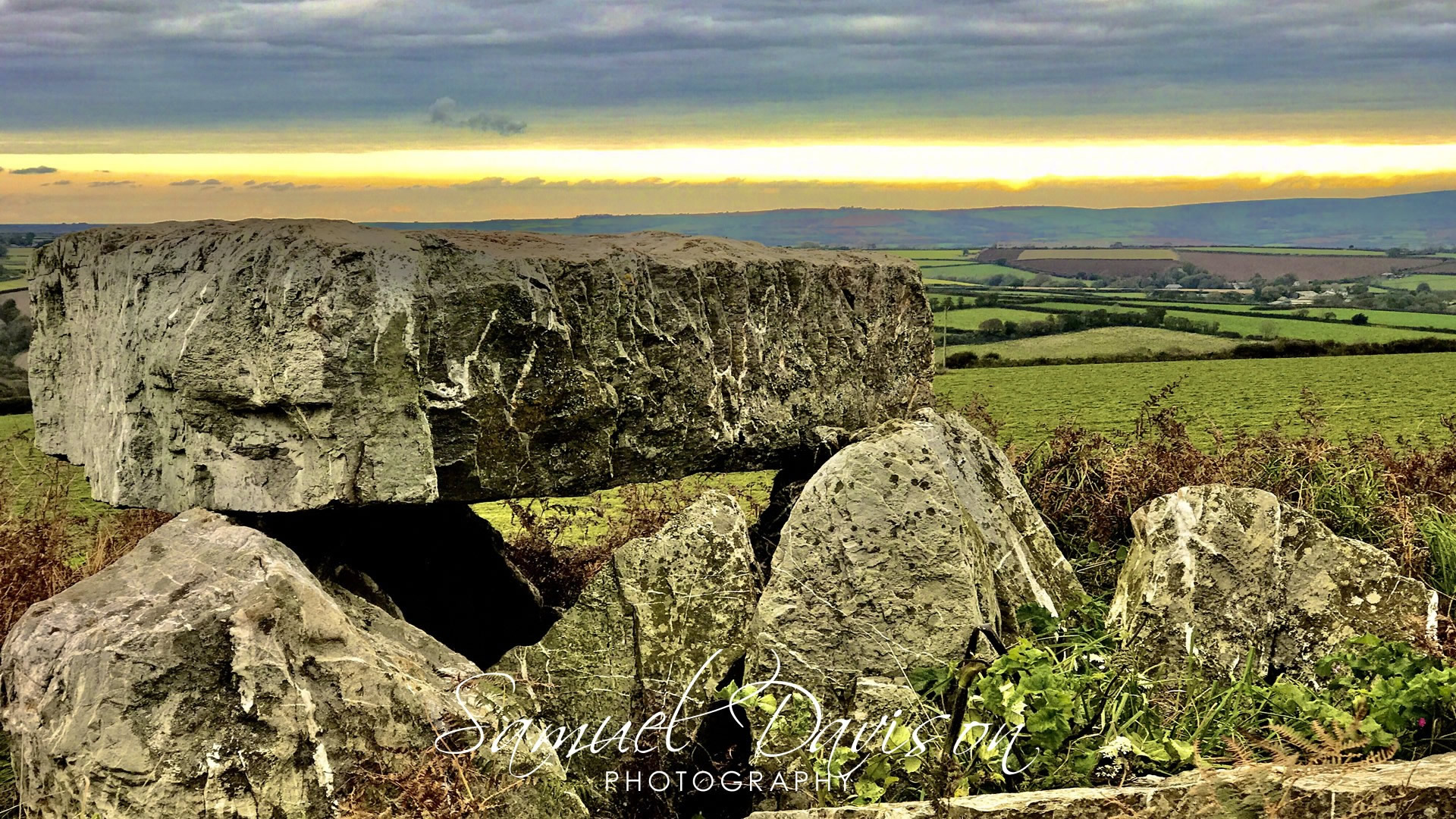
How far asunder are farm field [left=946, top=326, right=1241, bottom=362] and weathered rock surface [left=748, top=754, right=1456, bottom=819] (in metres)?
9.44

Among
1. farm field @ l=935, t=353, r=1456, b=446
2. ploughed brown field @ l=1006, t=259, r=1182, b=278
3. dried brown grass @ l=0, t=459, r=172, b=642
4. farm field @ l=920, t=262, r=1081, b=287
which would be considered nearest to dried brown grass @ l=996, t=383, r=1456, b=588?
farm field @ l=935, t=353, r=1456, b=446

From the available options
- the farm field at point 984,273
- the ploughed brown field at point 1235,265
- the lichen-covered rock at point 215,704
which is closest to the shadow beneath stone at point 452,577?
the lichen-covered rock at point 215,704

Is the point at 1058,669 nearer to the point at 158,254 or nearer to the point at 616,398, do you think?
the point at 616,398

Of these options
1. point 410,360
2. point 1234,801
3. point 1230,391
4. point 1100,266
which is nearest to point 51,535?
point 410,360

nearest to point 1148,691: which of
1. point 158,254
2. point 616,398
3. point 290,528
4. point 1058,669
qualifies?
point 1058,669

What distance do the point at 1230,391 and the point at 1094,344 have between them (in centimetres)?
262

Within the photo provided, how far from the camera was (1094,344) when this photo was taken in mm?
14828

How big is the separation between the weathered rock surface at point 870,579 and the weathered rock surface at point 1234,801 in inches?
46.2

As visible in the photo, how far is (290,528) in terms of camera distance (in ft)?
22.0

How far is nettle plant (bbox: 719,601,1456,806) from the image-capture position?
5.55m

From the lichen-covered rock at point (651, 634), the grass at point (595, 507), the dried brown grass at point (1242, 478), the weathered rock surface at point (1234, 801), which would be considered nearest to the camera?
the weathered rock surface at point (1234, 801)

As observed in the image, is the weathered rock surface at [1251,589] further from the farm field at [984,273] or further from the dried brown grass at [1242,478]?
the farm field at [984,273]

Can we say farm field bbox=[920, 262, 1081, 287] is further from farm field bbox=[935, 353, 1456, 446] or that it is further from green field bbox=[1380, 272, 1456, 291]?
farm field bbox=[935, 353, 1456, 446]

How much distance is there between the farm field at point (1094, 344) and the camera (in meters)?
14.6
